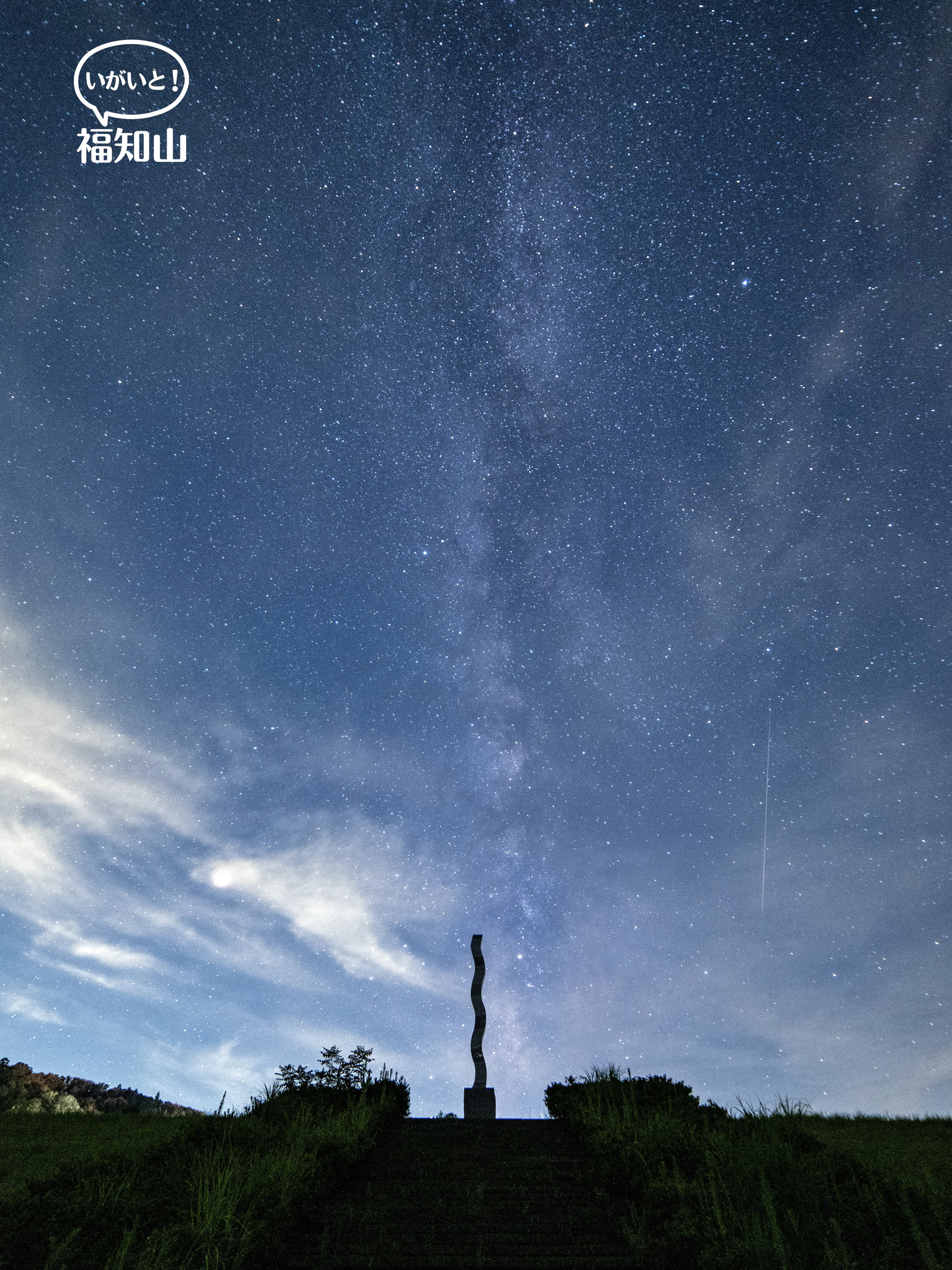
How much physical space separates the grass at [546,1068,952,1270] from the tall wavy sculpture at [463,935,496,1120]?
714 centimetres

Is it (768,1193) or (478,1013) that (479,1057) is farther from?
(768,1193)

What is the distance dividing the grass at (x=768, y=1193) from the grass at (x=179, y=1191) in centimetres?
351

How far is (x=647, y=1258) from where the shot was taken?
22.7 ft

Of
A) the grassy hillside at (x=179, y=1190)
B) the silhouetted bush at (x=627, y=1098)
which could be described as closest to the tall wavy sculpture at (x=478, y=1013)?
the silhouetted bush at (x=627, y=1098)

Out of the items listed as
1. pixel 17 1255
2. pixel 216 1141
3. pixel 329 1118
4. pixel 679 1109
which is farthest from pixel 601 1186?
pixel 17 1255

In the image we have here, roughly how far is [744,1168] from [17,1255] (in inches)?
264

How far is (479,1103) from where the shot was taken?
670 inches

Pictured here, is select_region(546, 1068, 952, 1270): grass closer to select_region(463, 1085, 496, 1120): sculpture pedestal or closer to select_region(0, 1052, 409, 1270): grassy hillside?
select_region(0, 1052, 409, 1270): grassy hillside

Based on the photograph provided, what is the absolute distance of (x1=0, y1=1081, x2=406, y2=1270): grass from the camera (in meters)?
6.12

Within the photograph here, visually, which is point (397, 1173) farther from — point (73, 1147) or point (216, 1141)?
point (73, 1147)

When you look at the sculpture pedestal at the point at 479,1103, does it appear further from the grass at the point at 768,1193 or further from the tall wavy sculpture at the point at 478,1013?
the grass at the point at 768,1193

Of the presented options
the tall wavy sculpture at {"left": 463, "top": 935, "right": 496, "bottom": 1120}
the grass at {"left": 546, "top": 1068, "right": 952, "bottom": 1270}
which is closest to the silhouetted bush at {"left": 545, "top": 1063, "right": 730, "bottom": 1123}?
the grass at {"left": 546, "top": 1068, "right": 952, "bottom": 1270}

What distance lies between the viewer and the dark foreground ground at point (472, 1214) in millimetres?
7180

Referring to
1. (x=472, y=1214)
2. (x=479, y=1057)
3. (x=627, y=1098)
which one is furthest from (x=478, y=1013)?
(x=472, y=1214)
